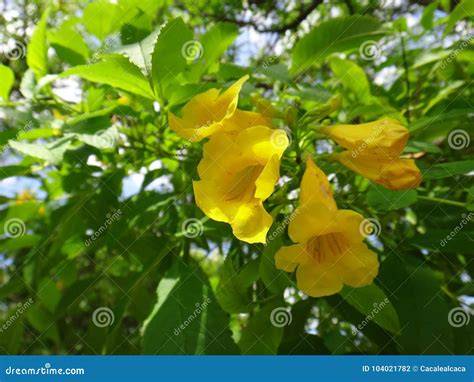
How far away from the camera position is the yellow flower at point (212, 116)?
1.53 meters

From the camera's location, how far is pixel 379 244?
7.27ft

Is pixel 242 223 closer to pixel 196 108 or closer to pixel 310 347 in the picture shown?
pixel 196 108

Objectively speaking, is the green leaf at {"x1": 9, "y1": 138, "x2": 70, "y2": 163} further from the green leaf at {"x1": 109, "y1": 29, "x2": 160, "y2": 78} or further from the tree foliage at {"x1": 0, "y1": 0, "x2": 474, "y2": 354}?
the green leaf at {"x1": 109, "y1": 29, "x2": 160, "y2": 78}

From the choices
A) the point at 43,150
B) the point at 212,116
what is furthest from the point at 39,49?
the point at 212,116

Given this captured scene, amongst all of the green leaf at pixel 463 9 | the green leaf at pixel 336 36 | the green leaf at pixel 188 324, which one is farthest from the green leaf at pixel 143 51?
the green leaf at pixel 463 9

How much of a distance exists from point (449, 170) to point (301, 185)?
513 mm

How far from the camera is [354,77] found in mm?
2250

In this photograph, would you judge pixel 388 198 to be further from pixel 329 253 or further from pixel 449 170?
pixel 329 253

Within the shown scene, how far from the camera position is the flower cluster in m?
1.43

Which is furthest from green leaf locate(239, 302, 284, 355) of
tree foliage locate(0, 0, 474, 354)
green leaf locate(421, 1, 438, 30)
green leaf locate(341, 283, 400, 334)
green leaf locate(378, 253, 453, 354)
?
green leaf locate(421, 1, 438, 30)

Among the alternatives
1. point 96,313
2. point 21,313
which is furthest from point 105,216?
point 21,313

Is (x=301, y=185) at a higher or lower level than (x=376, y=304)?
higher

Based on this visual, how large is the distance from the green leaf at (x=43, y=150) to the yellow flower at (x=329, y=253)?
0.82 m

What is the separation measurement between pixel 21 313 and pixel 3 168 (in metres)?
0.74
